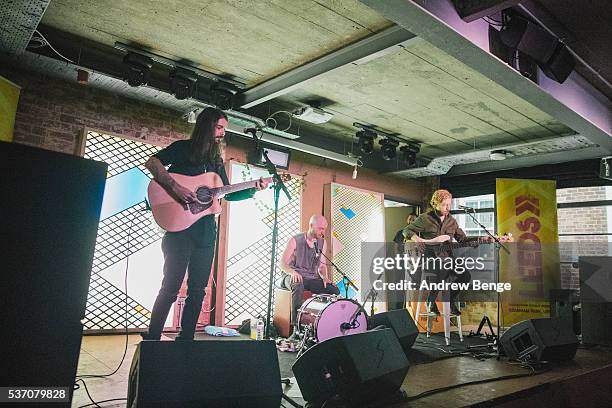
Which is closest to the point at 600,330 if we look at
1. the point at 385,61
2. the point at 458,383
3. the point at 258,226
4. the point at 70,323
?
the point at 458,383

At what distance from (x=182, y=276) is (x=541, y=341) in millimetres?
3177

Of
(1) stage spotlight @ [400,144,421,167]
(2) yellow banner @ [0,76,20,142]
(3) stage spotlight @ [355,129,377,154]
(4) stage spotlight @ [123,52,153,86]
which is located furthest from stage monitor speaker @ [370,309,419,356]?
(2) yellow banner @ [0,76,20,142]

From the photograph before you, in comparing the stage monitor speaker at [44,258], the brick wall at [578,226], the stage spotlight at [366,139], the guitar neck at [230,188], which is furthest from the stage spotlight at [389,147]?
the stage monitor speaker at [44,258]

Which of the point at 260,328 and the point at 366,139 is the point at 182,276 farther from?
the point at 366,139

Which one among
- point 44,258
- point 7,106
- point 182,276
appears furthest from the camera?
point 7,106

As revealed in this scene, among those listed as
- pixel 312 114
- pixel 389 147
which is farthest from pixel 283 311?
pixel 389 147

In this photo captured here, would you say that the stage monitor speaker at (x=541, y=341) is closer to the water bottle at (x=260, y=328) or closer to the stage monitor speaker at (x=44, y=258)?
the water bottle at (x=260, y=328)

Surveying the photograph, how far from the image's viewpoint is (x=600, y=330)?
5.29 meters

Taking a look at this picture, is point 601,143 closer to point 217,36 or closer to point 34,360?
point 217,36

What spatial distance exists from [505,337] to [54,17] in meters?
5.28

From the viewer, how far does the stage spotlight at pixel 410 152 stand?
23.7 ft

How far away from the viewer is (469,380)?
3.18 meters

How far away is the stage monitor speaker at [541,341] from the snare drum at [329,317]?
1411 millimetres

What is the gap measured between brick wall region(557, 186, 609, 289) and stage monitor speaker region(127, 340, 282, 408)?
25.3 ft
